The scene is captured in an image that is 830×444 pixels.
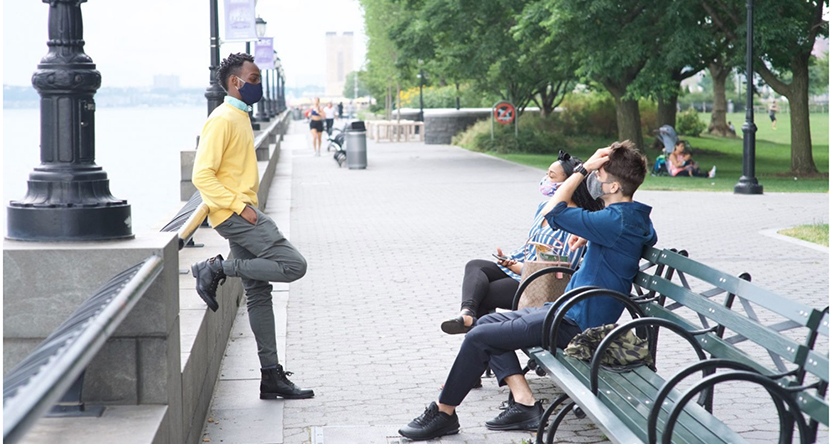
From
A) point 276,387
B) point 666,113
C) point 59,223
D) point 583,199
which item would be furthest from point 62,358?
point 666,113

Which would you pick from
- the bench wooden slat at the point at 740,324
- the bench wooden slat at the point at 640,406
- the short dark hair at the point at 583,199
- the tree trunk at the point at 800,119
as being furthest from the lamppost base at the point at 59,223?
the tree trunk at the point at 800,119

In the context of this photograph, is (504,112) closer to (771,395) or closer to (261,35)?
(261,35)

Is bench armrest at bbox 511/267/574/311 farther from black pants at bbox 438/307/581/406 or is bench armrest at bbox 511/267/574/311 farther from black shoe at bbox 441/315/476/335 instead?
black pants at bbox 438/307/581/406

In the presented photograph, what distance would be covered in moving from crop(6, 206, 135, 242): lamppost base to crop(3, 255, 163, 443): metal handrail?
505 mm

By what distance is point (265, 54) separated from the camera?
32.7m

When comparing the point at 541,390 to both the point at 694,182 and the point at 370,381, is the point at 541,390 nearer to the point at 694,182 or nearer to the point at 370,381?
the point at 370,381

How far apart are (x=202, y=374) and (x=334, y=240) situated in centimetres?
793

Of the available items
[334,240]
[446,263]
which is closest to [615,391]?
[446,263]

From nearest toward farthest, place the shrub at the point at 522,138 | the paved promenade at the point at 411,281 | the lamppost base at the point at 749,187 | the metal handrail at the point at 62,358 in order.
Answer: the metal handrail at the point at 62,358, the paved promenade at the point at 411,281, the lamppost base at the point at 749,187, the shrub at the point at 522,138

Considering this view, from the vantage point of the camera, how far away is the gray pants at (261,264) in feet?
18.9

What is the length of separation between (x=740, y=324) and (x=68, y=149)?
2770 millimetres

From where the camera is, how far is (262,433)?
17.0 feet

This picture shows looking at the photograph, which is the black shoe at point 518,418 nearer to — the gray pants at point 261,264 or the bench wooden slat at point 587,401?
the bench wooden slat at point 587,401

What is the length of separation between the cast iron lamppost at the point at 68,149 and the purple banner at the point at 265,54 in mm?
28484
